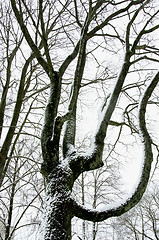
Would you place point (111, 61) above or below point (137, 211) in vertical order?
above

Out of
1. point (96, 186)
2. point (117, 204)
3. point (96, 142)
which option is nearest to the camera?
point (117, 204)

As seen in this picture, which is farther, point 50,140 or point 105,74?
point 105,74

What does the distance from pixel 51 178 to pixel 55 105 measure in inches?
38.3

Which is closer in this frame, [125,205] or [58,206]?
[58,206]

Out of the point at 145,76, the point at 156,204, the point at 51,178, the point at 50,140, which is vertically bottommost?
the point at 51,178

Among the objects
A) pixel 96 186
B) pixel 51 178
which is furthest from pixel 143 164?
pixel 96 186

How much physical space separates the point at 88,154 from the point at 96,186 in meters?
10.7

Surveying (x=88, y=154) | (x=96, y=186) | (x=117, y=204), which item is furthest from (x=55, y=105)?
(x=96, y=186)

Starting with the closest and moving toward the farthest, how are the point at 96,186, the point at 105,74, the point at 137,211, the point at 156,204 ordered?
the point at 105,74 < the point at 96,186 < the point at 156,204 < the point at 137,211

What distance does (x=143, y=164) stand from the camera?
1767 millimetres

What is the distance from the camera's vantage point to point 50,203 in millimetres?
1499

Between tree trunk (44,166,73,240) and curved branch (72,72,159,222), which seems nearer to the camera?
tree trunk (44,166,73,240)

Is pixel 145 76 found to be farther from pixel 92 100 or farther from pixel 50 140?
pixel 50 140

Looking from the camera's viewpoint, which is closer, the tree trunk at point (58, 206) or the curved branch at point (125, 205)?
the tree trunk at point (58, 206)
